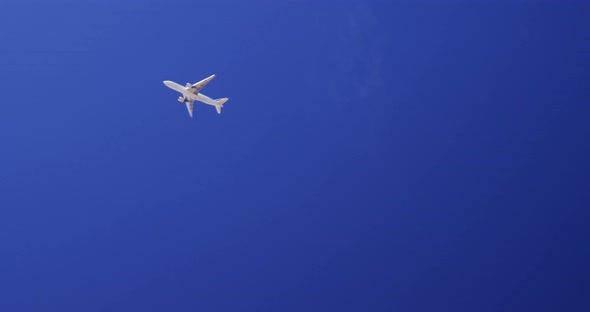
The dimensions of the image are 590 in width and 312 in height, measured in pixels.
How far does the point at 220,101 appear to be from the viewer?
265 ft

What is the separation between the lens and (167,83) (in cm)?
7750

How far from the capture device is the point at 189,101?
253 feet

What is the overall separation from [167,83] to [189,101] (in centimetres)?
335

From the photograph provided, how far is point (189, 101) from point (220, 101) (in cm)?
475

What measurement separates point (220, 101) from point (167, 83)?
22.6ft
